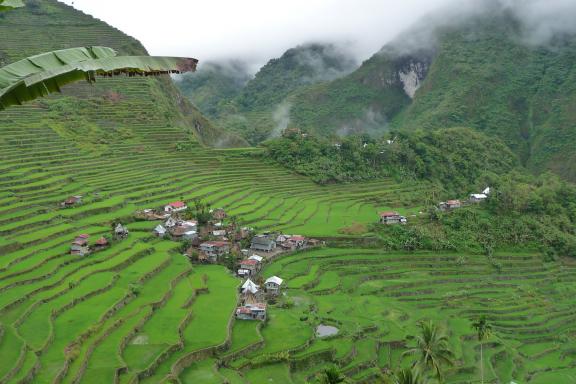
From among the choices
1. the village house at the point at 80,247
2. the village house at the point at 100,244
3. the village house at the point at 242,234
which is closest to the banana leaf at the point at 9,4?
the village house at the point at 80,247

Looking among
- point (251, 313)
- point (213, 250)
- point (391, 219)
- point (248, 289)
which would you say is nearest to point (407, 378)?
point (251, 313)

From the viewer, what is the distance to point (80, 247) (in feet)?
69.9

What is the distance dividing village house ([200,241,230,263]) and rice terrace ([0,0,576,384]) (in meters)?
0.08

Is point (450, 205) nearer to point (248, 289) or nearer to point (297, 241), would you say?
point (297, 241)

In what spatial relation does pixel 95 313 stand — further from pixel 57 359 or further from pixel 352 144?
pixel 352 144

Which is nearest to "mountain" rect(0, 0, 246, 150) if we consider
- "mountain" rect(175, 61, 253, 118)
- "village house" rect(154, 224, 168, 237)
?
"village house" rect(154, 224, 168, 237)

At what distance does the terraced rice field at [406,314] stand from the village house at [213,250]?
2439mm

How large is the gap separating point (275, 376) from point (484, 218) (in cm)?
2307

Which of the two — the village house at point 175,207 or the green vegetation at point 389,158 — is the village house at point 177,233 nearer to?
the village house at point 175,207

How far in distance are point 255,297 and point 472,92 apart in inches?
2198

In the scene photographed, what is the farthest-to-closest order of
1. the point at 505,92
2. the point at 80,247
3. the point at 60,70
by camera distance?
the point at 505,92 → the point at 80,247 → the point at 60,70

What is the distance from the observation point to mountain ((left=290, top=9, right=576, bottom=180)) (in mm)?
62250

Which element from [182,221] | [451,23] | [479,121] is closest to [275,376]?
[182,221]

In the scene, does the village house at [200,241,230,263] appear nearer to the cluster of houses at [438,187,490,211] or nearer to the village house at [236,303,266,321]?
the village house at [236,303,266,321]
